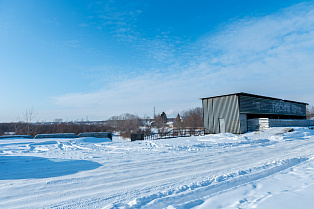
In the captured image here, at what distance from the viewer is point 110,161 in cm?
851

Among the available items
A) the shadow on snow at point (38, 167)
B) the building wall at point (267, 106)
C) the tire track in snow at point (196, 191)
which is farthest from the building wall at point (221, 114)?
the shadow on snow at point (38, 167)

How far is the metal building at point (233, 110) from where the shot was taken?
82.4ft

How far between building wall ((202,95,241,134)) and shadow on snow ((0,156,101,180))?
21166mm

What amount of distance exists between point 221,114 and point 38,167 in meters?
23.1

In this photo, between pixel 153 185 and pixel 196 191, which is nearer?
pixel 196 191

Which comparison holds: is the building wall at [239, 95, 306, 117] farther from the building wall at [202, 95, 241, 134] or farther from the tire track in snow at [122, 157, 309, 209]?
the tire track in snow at [122, 157, 309, 209]

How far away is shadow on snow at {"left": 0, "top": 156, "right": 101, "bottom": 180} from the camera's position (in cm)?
647

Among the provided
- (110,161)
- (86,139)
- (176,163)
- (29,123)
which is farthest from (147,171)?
(29,123)

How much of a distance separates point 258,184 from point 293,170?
7.89 feet

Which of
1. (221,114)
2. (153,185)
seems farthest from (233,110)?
(153,185)

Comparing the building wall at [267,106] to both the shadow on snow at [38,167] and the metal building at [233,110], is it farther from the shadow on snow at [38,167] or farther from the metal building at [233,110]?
the shadow on snow at [38,167]

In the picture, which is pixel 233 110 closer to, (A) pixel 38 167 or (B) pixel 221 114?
(B) pixel 221 114

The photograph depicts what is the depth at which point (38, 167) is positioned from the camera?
7492mm

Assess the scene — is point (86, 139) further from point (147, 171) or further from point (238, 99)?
point (238, 99)
